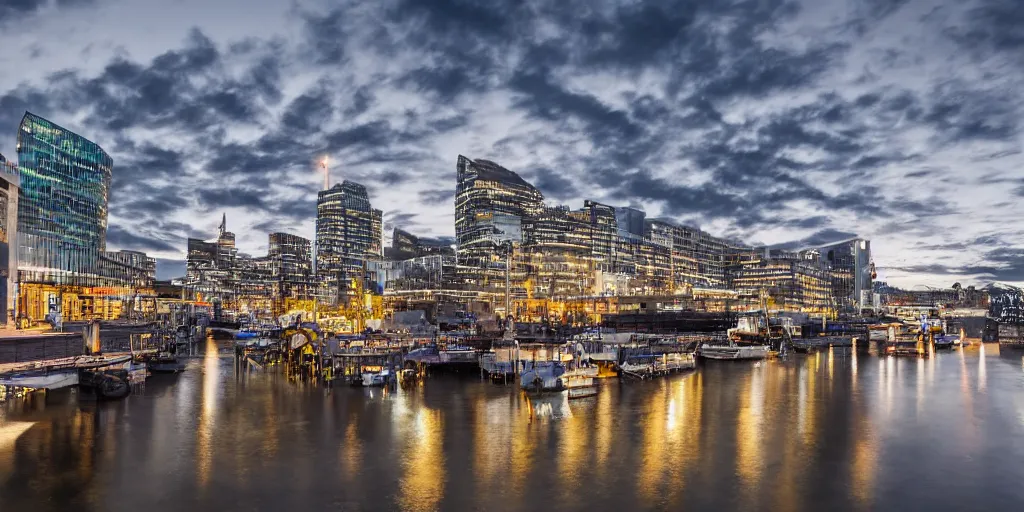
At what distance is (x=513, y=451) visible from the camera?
32562 millimetres

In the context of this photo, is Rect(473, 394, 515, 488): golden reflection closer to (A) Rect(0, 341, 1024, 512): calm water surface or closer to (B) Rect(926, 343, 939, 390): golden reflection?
(A) Rect(0, 341, 1024, 512): calm water surface

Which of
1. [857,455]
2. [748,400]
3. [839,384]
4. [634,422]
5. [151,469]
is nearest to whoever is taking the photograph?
[151,469]

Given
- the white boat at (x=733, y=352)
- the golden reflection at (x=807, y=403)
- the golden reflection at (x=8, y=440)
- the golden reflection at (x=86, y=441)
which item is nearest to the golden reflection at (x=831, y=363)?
the golden reflection at (x=807, y=403)

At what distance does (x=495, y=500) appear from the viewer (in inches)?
974

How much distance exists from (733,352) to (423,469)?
230 feet

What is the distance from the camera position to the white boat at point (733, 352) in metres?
90.1

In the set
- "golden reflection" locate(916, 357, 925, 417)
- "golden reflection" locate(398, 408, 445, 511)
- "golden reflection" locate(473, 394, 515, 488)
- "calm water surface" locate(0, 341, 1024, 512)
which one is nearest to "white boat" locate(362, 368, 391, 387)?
"calm water surface" locate(0, 341, 1024, 512)

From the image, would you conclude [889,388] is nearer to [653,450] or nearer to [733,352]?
[733,352]

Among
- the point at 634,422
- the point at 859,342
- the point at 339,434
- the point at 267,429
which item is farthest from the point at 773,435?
the point at 859,342

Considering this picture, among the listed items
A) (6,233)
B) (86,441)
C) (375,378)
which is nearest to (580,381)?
(375,378)

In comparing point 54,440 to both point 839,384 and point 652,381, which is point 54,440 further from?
point 839,384

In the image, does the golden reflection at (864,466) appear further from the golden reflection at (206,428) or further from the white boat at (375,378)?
the white boat at (375,378)

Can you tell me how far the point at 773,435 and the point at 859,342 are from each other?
105747mm

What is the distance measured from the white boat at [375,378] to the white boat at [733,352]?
50389mm
